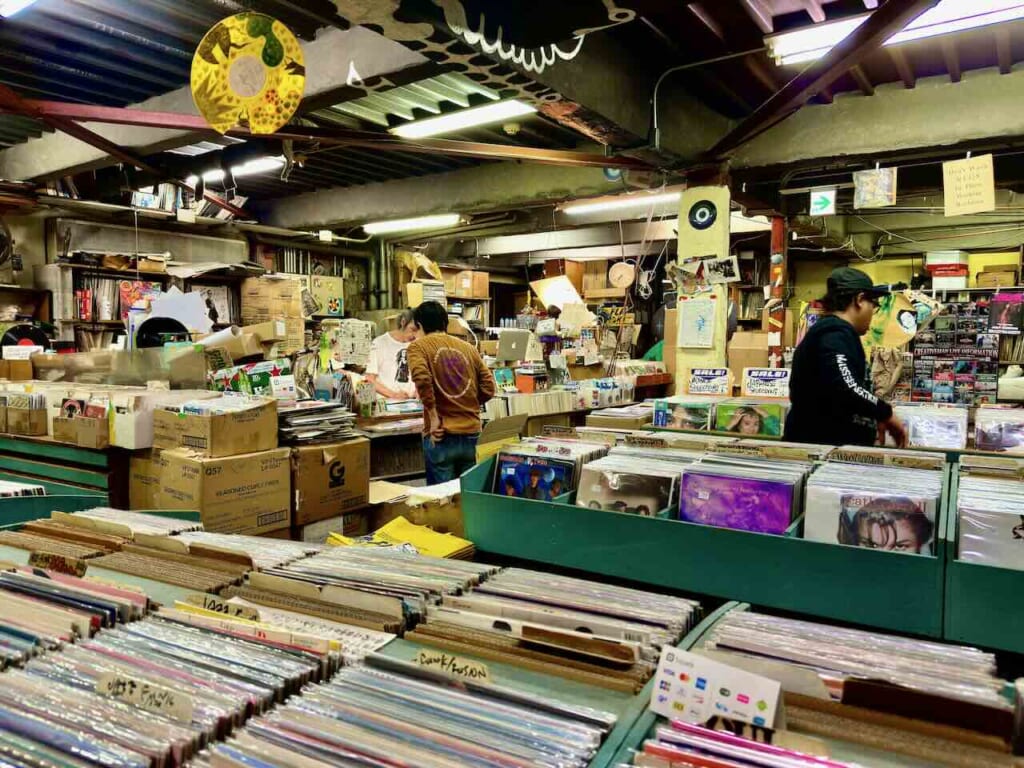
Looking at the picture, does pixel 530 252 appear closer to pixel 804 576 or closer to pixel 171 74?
pixel 171 74

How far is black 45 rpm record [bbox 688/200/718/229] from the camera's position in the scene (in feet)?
17.7

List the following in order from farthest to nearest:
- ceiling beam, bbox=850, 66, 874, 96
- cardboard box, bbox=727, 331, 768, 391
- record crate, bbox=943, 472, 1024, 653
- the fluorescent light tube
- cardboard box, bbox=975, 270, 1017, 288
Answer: cardboard box, bbox=975, 270, 1017, 288 → the fluorescent light tube → cardboard box, bbox=727, 331, 768, 391 → ceiling beam, bbox=850, 66, 874, 96 → record crate, bbox=943, 472, 1024, 653

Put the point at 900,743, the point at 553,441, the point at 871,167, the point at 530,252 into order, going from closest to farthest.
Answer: the point at 900,743 → the point at 553,441 → the point at 871,167 → the point at 530,252

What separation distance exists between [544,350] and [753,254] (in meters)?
5.92

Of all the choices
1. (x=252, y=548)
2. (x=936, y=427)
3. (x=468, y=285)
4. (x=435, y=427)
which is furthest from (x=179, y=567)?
(x=468, y=285)

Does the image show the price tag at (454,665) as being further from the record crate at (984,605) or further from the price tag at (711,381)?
the price tag at (711,381)

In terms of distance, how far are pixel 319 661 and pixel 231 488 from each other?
84.6 inches

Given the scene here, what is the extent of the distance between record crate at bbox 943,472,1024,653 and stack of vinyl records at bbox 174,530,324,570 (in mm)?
1373

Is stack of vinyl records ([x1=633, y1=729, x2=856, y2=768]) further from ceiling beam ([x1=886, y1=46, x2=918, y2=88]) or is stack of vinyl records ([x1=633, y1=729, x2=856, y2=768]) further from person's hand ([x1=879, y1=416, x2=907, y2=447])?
ceiling beam ([x1=886, y1=46, x2=918, y2=88])

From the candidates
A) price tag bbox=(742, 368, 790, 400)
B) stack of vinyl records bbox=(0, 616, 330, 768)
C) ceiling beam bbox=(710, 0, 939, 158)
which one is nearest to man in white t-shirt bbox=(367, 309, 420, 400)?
price tag bbox=(742, 368, 790, 400)

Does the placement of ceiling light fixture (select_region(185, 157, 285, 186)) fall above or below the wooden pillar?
above

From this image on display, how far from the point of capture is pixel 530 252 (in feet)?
39.1

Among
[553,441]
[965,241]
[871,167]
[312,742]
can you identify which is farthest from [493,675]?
[965,241]

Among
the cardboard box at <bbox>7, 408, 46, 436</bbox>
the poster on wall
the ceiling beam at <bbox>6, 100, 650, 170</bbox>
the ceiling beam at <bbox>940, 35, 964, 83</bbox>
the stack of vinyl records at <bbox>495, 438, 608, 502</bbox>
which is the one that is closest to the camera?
the stack of vinyl records at <bbox>495, 438, 608, 502</bbox>
